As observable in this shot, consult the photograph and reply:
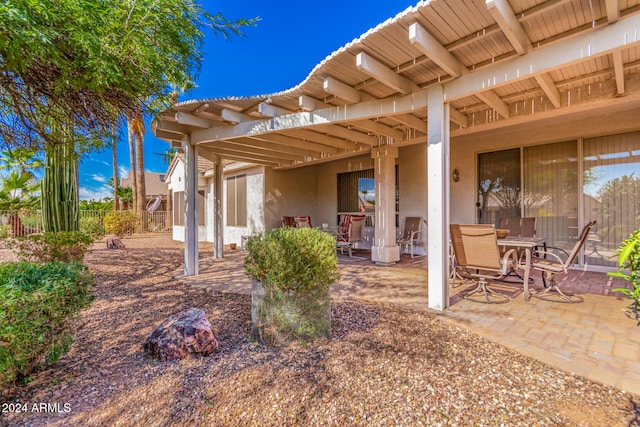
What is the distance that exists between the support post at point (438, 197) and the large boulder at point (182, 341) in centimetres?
256

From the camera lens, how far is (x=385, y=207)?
6535mm

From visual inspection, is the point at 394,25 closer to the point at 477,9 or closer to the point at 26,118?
the point at 477,9

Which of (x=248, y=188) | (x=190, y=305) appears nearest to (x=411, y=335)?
(x=190, y=305)

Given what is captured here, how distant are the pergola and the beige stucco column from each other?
0.60m

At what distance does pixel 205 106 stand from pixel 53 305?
11.8 ft

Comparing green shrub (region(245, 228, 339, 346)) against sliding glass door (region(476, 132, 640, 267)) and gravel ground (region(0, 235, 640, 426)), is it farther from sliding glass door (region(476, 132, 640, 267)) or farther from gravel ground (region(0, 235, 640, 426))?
sliding glass door (region(476, 132, 640, 267))

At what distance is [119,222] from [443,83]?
47.6ft

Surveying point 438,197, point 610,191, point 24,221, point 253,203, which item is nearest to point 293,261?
point 438,197

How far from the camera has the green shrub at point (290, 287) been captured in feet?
8.63

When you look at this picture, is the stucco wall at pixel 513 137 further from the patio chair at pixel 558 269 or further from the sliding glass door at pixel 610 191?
the patio chair at pixel 558 269

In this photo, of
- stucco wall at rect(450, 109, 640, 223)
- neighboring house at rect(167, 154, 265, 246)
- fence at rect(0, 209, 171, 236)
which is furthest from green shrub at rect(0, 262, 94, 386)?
fence at rect(0, 209, 171, 236)

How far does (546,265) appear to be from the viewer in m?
3.97

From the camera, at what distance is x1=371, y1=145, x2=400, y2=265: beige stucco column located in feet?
21.4

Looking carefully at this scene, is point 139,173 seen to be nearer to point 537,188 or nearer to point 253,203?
point 253,203
